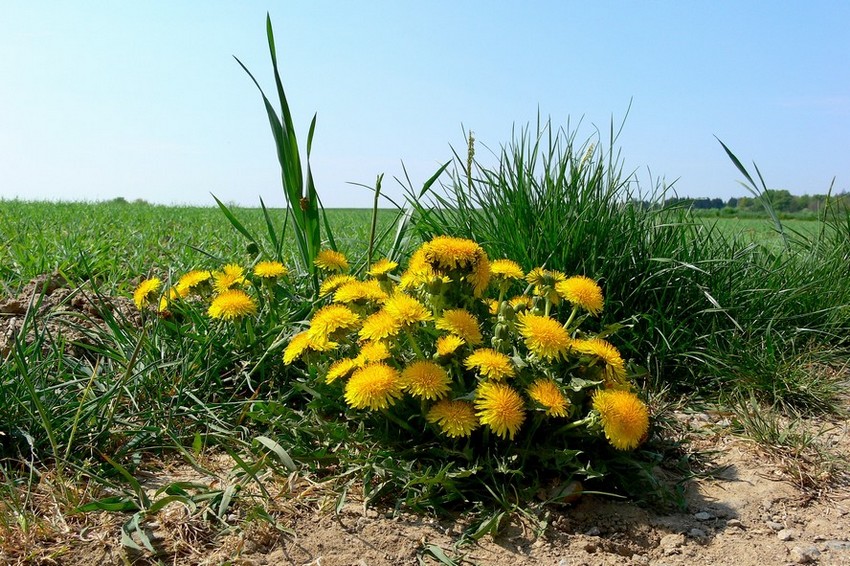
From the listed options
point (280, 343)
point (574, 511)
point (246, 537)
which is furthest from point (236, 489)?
point (574, 511)

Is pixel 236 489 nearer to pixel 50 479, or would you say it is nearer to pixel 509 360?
pixel 50 479

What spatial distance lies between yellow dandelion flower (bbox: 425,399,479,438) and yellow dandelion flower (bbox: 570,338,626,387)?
35 cm

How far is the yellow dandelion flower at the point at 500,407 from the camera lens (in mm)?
1721

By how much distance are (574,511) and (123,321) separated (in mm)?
1710

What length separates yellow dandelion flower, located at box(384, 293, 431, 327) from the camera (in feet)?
6.10

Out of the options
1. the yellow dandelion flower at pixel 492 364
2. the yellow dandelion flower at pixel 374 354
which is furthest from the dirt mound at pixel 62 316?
the yellow dandelion flower at pixel 492 364

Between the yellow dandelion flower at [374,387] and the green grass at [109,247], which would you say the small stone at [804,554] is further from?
the green grass at [109,247]

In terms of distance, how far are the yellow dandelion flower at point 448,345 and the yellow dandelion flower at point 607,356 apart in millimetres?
310

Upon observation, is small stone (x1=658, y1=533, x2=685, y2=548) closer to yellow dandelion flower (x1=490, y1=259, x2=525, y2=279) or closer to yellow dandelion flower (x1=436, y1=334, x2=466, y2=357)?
yellow dandelion flower (x1=436, y1=334, x2=466, y2=357)

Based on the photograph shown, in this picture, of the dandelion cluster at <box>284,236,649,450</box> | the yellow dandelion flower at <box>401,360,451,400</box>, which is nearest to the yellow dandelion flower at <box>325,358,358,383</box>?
the dandelion cluster at <box>284,236,649,450</box>

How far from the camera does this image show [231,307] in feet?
7.25

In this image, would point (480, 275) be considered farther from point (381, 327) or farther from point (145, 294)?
point (145, 294)

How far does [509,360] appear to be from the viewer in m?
1.84

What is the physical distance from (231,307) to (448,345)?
0.78m
